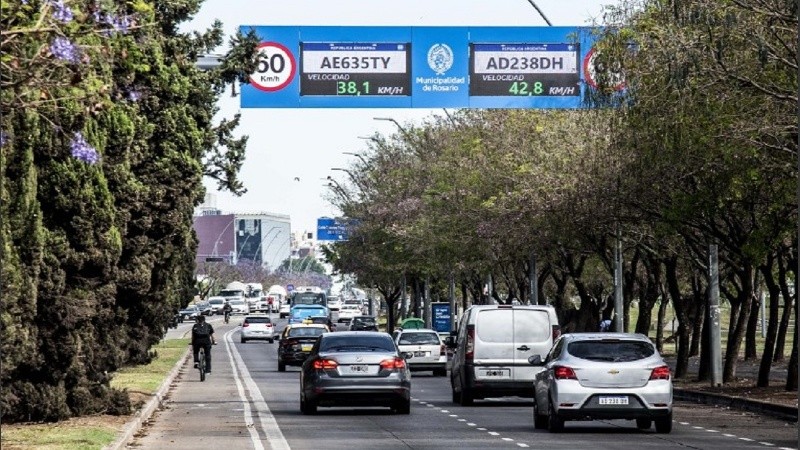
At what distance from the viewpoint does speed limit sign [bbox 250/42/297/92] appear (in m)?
37.3

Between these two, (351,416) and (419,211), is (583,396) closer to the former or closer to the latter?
(351,416)

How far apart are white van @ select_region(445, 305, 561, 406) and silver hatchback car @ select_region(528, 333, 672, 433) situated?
26.6 feet

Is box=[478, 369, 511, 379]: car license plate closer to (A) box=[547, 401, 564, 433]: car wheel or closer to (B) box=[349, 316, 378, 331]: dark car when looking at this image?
(A) box=[547, 401, 564, 433]: car wheel

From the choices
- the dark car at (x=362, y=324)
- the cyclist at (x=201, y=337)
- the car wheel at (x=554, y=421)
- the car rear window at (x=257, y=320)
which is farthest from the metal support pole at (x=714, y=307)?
the car rear window at (x=257, y=320)

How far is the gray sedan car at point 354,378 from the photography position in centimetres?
3066

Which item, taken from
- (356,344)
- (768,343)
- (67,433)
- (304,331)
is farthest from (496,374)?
(304,331)

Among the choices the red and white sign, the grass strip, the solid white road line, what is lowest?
the solid white road line

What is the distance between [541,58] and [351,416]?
10.4m

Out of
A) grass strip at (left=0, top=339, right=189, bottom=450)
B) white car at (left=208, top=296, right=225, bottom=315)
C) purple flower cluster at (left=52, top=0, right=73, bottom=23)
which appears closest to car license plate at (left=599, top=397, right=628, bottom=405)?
grass strip at (left=0, top=339, right=189, bottom=450)

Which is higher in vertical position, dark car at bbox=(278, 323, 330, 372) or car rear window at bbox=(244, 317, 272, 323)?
car rear window at bbox=(244, 317, 272, 323)

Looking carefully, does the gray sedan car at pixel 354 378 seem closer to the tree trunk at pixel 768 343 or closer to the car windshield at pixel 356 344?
the car windshield at pixel 356 344

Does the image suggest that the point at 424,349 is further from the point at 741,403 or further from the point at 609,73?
the point at 609,73

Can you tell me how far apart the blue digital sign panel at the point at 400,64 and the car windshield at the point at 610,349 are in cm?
1161

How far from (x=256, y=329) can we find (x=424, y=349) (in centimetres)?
4239
